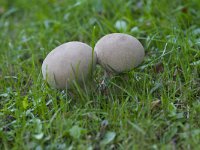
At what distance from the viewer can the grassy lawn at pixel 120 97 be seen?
2006 mm

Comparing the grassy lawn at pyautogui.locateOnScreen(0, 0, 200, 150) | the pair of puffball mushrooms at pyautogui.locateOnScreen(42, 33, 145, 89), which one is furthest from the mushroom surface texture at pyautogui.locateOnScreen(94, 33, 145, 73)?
the grassy lawn at pyautogui.locateOnScreen(0, 0, 200, 150)

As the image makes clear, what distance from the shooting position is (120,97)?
94.1 inches

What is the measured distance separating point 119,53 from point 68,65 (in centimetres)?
30

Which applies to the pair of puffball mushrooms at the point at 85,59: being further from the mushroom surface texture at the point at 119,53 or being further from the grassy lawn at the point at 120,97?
the grassy lawn at the point at 120,97

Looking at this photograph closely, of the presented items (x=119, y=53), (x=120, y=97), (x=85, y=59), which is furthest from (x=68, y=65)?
(x=120, y=97)

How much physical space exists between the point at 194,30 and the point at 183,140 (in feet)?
4.19

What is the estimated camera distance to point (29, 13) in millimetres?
4281

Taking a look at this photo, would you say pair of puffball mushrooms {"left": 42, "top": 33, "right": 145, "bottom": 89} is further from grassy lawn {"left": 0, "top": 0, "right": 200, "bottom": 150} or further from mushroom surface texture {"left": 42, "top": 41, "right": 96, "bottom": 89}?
grassy lawn {"left": 0, "top": 0, "right": 200, "bottom": 150}

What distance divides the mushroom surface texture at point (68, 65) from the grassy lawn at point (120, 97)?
11 cm

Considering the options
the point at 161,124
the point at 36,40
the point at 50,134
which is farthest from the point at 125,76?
the point at 36,40

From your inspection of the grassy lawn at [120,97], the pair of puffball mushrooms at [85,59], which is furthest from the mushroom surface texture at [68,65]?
the grassy lawn at [120,97]

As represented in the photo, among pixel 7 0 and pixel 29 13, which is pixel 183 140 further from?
pixel 7 0

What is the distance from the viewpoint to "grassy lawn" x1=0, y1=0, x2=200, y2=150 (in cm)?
201

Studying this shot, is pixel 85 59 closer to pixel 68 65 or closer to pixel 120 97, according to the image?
pixel 68 65
